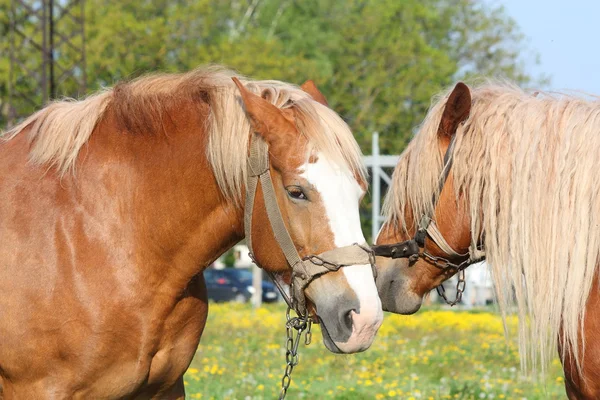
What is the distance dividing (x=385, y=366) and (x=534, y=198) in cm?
534

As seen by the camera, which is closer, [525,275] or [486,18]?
[525,275]

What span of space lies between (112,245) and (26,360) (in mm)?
595

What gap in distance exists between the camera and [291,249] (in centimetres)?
357

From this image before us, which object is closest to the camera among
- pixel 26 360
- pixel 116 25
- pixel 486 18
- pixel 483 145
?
pixel 26 360

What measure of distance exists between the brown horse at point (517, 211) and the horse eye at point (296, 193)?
76 cm

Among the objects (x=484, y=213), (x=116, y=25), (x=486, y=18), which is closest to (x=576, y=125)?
(x=484, y=213)

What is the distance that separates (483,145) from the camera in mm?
3875

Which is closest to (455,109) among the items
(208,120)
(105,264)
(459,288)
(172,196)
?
(459,288)

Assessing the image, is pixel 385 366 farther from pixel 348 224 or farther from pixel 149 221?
pixel 348 224

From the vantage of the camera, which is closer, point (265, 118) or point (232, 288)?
point (265, 118)

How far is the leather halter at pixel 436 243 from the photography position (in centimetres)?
397

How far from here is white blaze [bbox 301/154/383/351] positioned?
3.40 meters

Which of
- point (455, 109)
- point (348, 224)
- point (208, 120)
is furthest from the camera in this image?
point (455, 109)

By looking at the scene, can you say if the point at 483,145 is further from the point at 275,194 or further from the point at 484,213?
the point at 275,194
